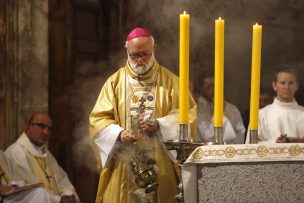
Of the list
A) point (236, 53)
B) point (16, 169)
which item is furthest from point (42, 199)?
point (236, 53)

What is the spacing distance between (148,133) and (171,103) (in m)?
0.21

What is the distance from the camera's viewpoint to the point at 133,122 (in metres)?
2.96

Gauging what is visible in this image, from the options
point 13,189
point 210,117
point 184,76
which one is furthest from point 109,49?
point 184,76

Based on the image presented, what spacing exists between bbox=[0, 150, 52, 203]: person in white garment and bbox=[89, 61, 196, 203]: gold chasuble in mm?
1224

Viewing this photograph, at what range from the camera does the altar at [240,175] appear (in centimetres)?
178

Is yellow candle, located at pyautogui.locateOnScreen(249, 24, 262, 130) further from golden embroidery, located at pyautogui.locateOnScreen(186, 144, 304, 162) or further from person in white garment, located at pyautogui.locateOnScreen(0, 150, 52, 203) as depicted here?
person in white garment, located at pyautogui.locateOnScreen(0, 150, 52, 203)

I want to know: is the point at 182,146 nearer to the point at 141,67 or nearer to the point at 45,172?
the point at 141,67

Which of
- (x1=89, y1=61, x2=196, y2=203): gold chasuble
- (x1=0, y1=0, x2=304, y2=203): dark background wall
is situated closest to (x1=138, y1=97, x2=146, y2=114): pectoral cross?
(x1=89, y1=61, x2=196, y2=203): gold chasuble

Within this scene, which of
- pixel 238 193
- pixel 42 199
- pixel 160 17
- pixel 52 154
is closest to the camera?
pixel 238 193

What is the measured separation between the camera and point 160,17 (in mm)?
4488

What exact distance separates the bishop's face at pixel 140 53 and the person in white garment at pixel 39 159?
1.63m

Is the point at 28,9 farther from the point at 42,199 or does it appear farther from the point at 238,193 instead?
the point at 238,193

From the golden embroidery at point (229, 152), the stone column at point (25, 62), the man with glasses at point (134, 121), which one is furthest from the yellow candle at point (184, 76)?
the stone column at point (25, 62)

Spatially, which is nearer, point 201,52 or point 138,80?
point 138,80
